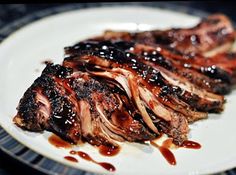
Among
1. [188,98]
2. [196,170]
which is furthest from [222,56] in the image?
[196,170]

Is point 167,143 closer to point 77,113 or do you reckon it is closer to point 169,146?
point 169,146

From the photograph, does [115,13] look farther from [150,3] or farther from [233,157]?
[233,157]

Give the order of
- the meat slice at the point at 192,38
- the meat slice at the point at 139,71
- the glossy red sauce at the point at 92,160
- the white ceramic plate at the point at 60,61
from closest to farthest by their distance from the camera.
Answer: the glossy red sauce at the point at 92,160, the white ceramic plate at the point at 60,61, the meat slice at the point at 139,71, the meat slice at the point at 192,38

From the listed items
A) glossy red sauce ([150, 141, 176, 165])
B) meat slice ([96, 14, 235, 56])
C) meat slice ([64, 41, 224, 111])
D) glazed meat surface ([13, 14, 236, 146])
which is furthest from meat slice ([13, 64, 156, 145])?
meat slice ([96, 14, 235, 56])

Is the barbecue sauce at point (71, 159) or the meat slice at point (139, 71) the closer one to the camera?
the barbecue sauce at point (71, 159)

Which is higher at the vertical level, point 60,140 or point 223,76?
point 223,76

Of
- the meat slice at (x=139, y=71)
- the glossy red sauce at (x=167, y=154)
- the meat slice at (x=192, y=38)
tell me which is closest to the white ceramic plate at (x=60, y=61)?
the glossy red sauce at (x=167, y=154)

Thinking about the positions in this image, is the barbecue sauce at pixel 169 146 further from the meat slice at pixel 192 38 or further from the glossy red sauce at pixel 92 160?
the meat slice at pixel 192 38

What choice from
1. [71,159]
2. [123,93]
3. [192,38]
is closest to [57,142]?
[71,159]
